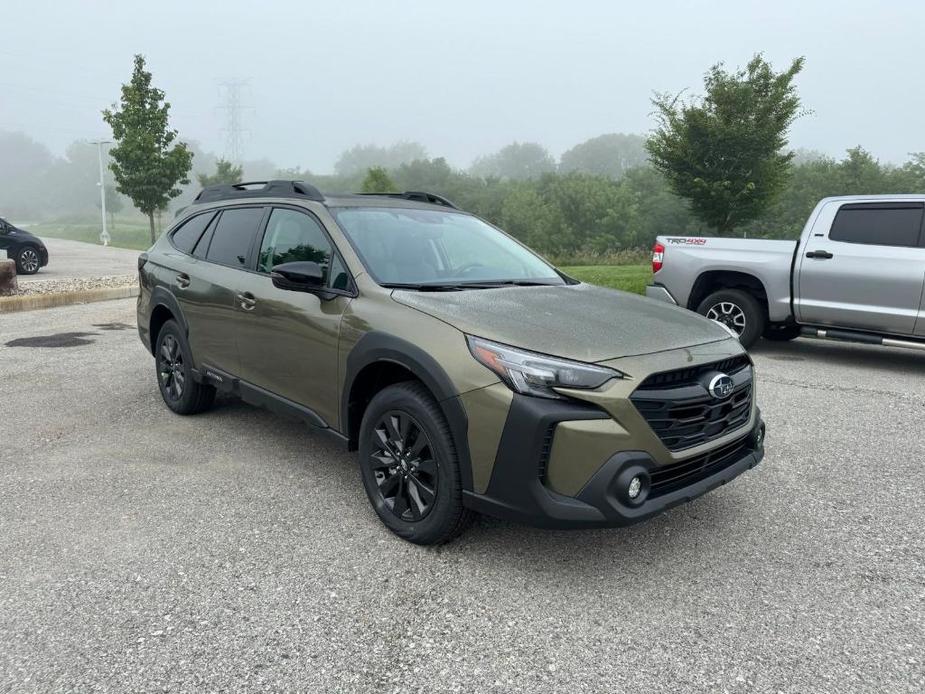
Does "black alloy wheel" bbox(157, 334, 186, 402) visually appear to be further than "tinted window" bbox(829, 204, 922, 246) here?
No

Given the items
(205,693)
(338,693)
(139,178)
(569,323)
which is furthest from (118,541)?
(139,178)

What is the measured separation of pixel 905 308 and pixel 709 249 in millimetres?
2206

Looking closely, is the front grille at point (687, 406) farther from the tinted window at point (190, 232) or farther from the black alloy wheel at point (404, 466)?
the tinted window at point (190, 232)

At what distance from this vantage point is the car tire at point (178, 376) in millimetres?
5096

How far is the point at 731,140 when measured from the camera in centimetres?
2025

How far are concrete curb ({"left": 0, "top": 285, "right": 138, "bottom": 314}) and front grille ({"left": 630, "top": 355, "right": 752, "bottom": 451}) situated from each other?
1102 centimetres

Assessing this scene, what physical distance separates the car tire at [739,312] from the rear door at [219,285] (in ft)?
18.5

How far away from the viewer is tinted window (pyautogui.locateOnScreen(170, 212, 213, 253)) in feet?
16.9

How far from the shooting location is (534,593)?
9.47 feet

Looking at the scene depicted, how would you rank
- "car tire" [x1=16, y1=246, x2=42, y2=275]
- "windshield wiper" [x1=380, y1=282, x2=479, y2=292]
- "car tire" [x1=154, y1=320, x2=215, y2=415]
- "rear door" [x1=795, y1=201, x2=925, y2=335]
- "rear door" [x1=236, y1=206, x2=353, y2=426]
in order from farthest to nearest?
"car tire" [x1=16, y1=246, x2=42, y2=275], "rear door" [x1=795, y1=201, x2=925, y2=335], "car tire" [x1=154, y1=320, x2=215, y2=415], "rear door" [x1=236, y1=206, x2=353, y2=426], "windshield wiper" [x1=380, y1=282, x2=479, y2=292]

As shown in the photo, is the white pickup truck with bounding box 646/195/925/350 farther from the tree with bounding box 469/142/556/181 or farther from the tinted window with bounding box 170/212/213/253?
the tree with bounding box 469/142/556/181

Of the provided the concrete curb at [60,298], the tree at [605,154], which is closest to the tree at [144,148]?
the concrete curb at [60,298]

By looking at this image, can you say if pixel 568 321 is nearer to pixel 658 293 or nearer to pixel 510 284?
pixel 510 284

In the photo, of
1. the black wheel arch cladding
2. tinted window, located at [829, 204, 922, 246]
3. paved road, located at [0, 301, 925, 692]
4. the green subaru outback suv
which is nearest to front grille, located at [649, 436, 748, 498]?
the green subaru outback suv
